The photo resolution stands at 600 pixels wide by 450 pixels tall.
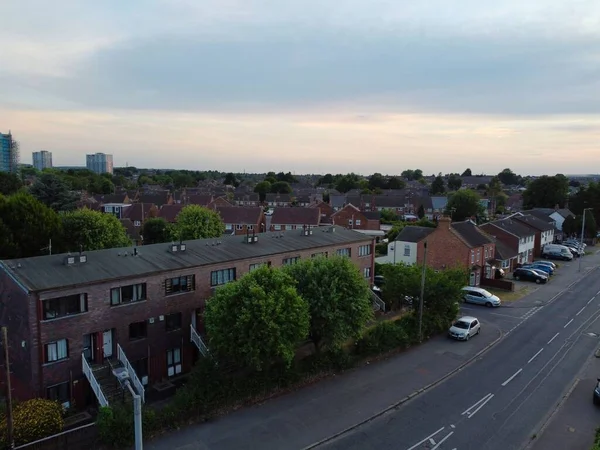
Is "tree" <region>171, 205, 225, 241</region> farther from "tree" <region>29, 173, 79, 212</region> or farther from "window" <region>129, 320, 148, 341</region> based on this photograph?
"window" <region>129, 320, 148, 341</region>

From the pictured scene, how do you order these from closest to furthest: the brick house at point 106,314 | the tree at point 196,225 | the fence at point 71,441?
1. the fence at point 71,441
2. the brick house at point 106,314
3. the tree at point 196,225

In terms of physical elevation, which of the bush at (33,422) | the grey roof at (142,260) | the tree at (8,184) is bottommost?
the bush at (33,422)

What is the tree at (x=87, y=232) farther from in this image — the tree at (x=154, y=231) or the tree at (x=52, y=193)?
the tree at (x=154, y=231)

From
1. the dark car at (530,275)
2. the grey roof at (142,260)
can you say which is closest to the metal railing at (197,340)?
the grey roof at (142,260)

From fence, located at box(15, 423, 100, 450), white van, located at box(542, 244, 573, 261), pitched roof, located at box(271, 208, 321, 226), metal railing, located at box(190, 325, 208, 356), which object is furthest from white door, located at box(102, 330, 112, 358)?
white van, located at box(542, 244, 573, 261)

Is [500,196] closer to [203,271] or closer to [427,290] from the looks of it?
[427,290]

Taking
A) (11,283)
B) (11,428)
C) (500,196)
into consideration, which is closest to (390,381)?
(11,428)
